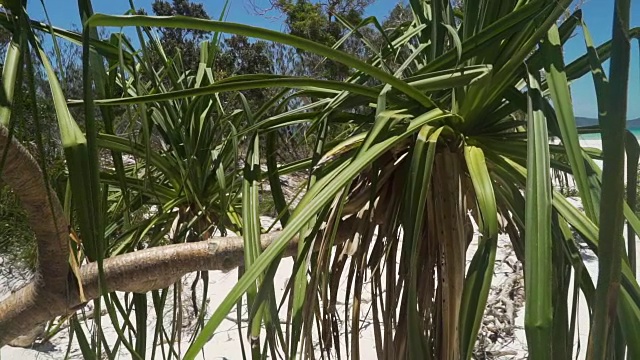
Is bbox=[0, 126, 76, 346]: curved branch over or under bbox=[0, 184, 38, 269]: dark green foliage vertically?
under

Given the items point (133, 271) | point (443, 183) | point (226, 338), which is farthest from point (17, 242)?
point (443, 183)

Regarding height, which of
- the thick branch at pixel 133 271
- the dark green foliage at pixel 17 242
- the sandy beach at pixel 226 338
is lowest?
the sandy beach at pixel 226 338

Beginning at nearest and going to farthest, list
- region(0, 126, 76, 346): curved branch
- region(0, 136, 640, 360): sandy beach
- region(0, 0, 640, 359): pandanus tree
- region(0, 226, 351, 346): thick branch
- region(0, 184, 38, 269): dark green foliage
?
region(0, 0, 640, 359): pandanus tree < region(0, 126, 76, 346): curved branch < region(0, 226, 351, 346): thick branch < region(0, 136, 640, 360): sandy beach < region(0, 184, 38, 269): dark green foliage

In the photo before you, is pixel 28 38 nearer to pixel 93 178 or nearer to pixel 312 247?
pixel 93 178

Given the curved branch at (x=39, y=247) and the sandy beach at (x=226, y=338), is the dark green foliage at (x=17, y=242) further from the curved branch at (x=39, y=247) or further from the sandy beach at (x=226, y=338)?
the curved branch at (x=39, y=247)

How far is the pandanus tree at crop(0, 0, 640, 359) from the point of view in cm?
36

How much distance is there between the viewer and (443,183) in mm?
654

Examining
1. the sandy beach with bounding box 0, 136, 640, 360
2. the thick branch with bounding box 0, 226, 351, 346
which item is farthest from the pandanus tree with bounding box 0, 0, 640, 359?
the sandy beach with bounding box 0, 136, 640, 360

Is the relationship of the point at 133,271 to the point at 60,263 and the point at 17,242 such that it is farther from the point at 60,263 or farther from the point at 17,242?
the point at 17,242

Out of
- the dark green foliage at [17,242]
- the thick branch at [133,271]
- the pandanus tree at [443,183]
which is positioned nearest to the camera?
the pandanus tree at [443,183]

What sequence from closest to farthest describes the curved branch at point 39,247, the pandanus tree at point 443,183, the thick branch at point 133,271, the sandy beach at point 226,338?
the pandanus tree at point 443,183, the curved branch at point 39,247, the thick branch at point 133,271, the sandy beach at point 226,338

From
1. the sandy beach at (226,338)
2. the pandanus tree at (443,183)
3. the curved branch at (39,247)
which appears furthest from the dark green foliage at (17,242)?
the pandanus tree at (443,183)

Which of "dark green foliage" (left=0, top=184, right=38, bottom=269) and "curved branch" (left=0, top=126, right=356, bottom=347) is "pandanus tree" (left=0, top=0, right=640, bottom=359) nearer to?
"curved branch" (left=0, top=126, right=356, bottom=347)

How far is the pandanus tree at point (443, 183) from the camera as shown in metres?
0.36
